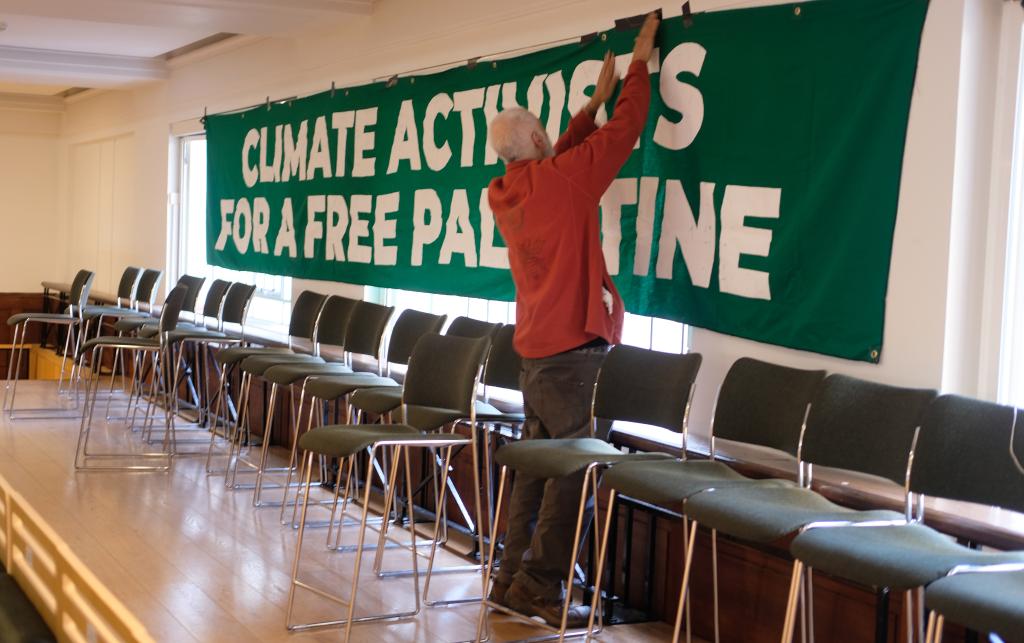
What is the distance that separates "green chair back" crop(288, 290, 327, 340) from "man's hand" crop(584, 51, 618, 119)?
266 cm

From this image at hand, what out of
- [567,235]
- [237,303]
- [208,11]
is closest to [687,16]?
[567,235]

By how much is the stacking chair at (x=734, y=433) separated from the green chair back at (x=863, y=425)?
86 millimetres

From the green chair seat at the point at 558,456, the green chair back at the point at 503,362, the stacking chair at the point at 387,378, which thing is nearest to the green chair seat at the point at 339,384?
→ the stacking chair at the point at 387,378

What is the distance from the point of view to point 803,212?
381cm

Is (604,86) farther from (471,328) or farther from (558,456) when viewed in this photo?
(558,456)

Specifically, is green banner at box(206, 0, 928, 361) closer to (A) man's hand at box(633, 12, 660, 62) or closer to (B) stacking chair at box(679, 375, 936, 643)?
(A) man's hand at box(633, 12, 660, 62)

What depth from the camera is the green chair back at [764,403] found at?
3.57 m

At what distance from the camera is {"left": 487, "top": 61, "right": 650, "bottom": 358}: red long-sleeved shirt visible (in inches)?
161

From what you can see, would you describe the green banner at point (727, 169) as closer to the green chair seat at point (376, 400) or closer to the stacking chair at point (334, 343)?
the stacking chair at point (334, 343)

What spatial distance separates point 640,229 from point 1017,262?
1.52 m

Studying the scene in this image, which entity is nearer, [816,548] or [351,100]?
[816,548]

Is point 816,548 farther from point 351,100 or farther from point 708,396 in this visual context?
point 351,100

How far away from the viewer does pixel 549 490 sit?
4082 mm

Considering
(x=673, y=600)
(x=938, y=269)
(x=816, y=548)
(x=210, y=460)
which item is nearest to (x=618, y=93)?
(x=938, y=269)
